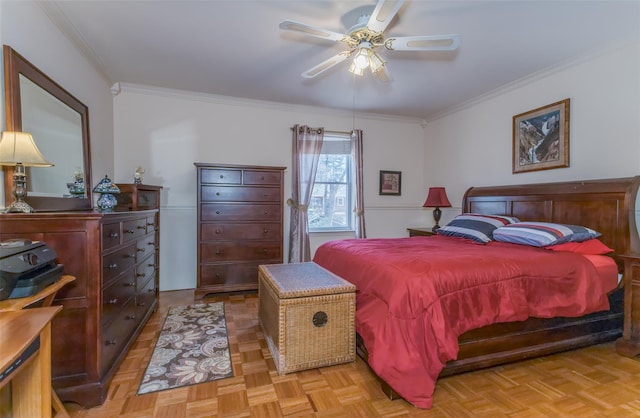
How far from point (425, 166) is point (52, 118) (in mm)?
4519

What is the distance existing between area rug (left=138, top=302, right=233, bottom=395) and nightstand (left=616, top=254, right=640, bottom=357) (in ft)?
8.91

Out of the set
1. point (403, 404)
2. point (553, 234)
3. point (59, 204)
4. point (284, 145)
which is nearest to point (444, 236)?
point (553, 234)

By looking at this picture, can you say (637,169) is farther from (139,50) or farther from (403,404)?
(139,50)

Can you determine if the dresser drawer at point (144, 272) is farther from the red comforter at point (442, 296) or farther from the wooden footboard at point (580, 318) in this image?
the wooden footboard at point (580, 318)

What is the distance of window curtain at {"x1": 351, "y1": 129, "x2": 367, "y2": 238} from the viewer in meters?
4.47

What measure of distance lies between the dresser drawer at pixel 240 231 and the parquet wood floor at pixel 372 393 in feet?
4.80

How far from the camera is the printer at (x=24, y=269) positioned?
45.4 inches

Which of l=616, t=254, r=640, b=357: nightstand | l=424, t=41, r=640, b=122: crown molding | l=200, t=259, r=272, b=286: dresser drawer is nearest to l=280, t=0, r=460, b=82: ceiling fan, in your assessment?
l=424, t=41, r=640, b=122: crown molding

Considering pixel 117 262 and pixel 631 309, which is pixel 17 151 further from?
pixel 631 309

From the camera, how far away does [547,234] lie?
2.42 m

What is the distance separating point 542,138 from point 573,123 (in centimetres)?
29

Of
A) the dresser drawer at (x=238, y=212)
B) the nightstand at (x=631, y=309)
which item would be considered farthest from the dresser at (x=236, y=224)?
the nightstand at (x=631, y=309)

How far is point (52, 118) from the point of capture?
213cm

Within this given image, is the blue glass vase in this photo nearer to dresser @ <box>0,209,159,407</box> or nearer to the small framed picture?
dresser @ <box>0,209,159,407</box>
